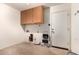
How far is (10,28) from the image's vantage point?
187 cm

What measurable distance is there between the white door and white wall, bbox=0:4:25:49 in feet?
2.13

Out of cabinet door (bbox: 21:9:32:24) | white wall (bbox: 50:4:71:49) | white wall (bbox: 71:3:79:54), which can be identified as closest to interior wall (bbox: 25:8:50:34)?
white wall (bbox: 50:4:71:49)

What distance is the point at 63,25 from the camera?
1768mm

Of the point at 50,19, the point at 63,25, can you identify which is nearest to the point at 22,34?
the point at 50,19

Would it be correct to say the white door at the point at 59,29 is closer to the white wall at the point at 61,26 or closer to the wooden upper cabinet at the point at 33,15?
the white wall at the point at 61,26

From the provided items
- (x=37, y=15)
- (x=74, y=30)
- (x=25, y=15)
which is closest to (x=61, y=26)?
(x=74, y=30)

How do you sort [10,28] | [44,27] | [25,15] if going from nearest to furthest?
[44,27]
[10,28]
[25,15]

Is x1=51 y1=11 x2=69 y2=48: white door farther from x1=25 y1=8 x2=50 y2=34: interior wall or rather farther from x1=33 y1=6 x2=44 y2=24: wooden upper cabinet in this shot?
x1=33 y1=6 x2=44 y2=24: wooden upper cabinet

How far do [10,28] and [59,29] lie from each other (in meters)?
1.00

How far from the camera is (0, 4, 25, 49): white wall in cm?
182

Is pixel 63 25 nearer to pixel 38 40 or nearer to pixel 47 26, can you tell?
pixel 47 26

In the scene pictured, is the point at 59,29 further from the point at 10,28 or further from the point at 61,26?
the point at 10,28

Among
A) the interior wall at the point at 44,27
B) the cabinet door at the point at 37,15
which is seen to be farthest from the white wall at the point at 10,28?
the cabinet door at the point at 37,15

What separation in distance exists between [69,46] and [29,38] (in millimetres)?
794
